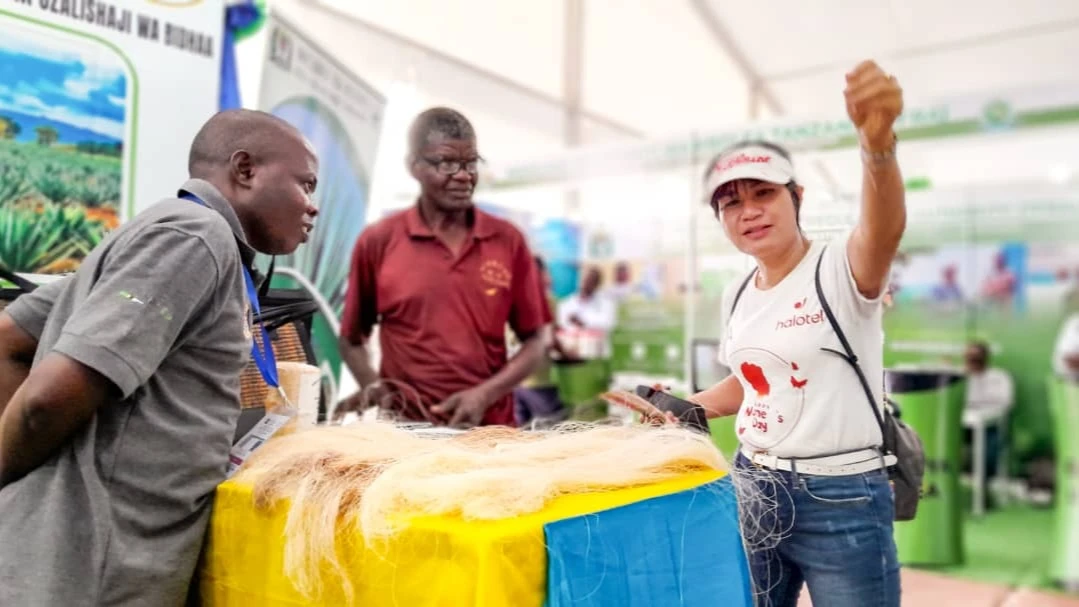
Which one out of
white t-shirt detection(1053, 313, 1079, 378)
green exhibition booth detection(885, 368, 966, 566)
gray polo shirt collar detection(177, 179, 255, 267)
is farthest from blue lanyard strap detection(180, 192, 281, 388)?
white t-shirt detection(1053, 313, 1079, 378)

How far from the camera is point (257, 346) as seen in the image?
1269 millimetres

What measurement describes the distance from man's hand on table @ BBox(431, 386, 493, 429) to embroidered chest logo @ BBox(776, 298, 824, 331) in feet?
2.51

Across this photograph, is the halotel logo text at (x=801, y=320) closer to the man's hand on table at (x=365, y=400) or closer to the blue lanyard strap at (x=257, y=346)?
the blue lanyard strap at (x=257, y=346)

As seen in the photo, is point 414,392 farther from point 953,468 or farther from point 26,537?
point 953,468

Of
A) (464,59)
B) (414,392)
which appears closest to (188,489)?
(414,392)

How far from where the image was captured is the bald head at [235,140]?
47.7 inches

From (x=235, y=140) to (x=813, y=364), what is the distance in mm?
880

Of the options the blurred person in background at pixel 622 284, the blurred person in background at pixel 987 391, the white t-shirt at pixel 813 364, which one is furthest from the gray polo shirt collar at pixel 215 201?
the blurred person in background at pixel 987 391

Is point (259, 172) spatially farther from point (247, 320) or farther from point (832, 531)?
point (832, 531)

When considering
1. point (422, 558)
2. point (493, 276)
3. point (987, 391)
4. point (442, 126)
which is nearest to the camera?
point (422, 558)

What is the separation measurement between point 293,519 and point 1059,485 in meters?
4.18

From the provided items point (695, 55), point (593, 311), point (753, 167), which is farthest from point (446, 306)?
point (695, 55)

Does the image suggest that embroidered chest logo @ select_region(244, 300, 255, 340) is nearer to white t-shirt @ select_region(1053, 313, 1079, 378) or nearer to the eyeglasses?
the eyeglasses

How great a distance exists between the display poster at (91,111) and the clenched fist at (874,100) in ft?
→ 4.33
